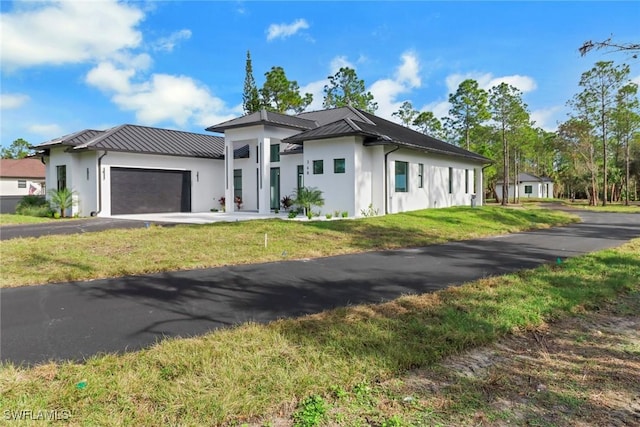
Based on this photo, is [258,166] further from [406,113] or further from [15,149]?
[15,149]

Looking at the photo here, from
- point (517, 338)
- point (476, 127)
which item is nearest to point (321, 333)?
point (517, 338)

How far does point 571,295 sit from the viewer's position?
5.36m

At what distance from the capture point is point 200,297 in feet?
17.9

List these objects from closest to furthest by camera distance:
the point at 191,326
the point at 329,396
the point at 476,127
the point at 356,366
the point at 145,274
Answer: the point at 329,396 → the point at 356,366 → the point at 191,326 → the point at 145,274 → the point at 476,127

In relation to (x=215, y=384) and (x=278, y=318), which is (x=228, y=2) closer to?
(x=278, y=318)

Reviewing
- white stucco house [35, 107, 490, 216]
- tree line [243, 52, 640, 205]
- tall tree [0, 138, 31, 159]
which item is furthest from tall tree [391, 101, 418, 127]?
tall tree [0, 138, 31, 159]

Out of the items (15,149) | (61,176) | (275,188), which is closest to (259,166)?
(275,188)

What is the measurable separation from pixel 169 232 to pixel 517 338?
936cm

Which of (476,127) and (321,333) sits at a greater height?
(476,127)

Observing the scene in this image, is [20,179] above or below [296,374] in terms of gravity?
above

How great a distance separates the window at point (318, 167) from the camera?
17459mm

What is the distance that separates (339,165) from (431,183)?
6242 millimetres

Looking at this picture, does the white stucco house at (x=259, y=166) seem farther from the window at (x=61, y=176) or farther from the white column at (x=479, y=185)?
the white column at (x=479, y=185)

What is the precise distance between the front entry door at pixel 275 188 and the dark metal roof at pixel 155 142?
4.10m
